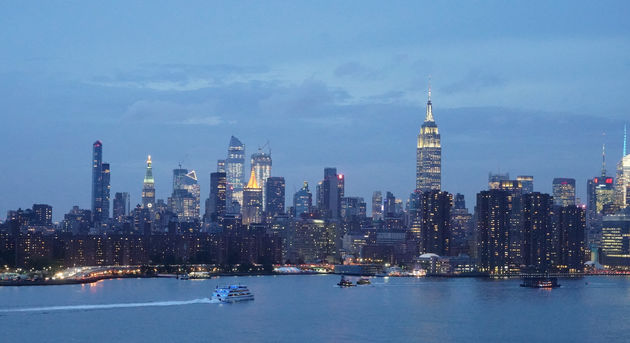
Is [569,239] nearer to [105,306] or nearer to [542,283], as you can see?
[542,283]

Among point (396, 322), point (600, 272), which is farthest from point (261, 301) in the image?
point (600, 272)

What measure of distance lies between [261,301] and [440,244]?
98226 millimetres

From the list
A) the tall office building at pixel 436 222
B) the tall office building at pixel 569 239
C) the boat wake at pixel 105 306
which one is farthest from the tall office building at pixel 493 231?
the boat wake at pixel 105 306

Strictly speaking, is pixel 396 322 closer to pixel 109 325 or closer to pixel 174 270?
pixel 109 325

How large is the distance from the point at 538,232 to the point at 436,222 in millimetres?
18156

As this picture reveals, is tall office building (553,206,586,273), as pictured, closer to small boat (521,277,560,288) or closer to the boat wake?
small boat (521,277,560,288)

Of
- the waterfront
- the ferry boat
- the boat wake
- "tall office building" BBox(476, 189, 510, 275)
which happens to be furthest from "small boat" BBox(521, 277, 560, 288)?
the boat wake

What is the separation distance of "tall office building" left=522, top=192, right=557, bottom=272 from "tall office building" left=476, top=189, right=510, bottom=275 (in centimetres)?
419

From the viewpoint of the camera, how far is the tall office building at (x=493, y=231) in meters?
179

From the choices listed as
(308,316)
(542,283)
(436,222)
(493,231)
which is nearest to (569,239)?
(493,231)

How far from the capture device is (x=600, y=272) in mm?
198500

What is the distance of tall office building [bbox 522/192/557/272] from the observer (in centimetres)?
18562

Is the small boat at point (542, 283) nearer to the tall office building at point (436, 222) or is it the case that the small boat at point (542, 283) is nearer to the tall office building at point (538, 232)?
the tall office building at point (538, 232)

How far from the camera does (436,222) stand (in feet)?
641
